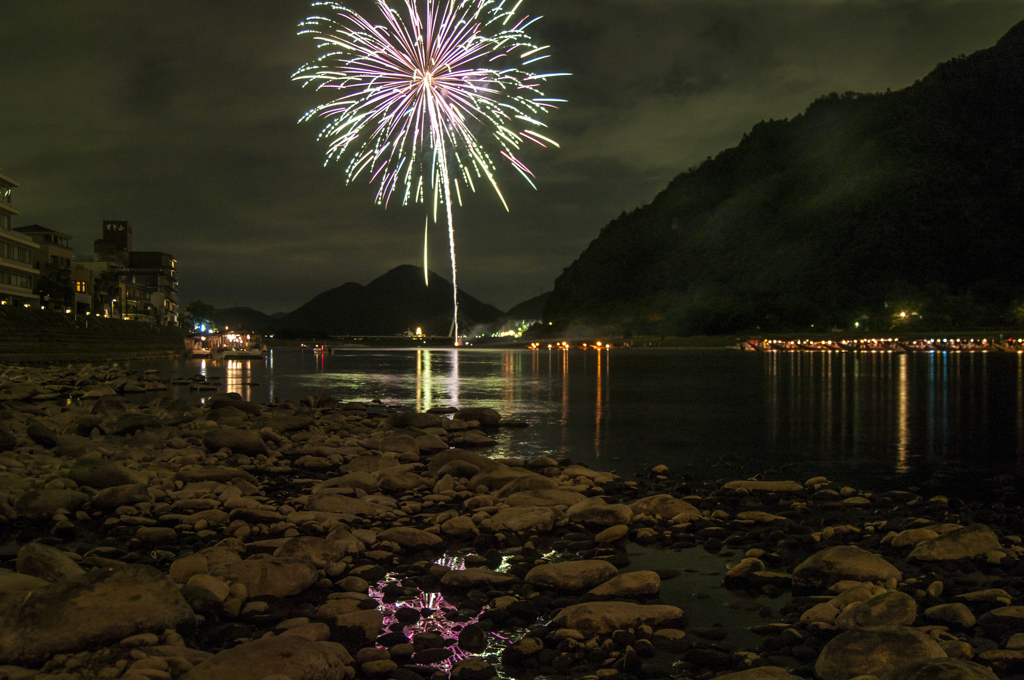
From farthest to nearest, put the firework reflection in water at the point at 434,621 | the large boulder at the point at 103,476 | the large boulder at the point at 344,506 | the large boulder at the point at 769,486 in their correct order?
the large boulder at the point at 769,486 < the large boulder at the point at 103,476 < the large boulder at the point at 344,506 < the firework reflection in water at the point at 434,621

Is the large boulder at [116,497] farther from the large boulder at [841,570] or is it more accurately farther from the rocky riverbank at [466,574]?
the large boulder at [841,570]

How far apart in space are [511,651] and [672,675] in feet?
4.25

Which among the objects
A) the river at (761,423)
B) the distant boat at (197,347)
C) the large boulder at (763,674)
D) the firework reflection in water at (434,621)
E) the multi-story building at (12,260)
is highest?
the multi-story building at (12,260)

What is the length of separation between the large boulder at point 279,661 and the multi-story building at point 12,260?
79248mm

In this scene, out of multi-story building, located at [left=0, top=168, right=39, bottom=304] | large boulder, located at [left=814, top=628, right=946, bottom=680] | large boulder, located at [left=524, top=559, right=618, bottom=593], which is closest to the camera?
large boulder, located at [left=814, top=628, right=946, bottom=680]

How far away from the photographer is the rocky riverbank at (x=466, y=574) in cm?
591

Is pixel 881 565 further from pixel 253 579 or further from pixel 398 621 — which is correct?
pixel 253 579

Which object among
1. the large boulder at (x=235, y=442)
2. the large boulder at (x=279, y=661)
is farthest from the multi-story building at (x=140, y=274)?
the large boulder at (x=279, y=661)

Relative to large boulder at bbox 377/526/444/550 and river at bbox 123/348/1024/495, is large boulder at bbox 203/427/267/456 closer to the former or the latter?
river at bbox 123/348/1024/495

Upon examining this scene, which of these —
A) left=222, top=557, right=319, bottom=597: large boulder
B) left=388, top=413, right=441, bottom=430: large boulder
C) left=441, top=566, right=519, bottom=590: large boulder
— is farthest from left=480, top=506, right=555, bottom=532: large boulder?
left=388, top=413, right=441, bottom=430: large boulder

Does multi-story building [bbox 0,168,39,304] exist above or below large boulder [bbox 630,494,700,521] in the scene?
above

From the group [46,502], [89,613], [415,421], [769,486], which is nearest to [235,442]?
[46,502]

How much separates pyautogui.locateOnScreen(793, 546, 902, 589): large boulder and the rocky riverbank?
2cm

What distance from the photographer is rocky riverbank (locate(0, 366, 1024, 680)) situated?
19.4 ft
